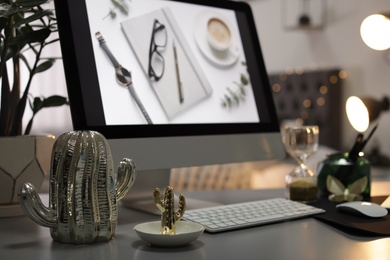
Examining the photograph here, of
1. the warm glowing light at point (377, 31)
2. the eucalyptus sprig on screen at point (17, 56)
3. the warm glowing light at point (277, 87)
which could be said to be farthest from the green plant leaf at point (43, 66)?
the warm glowing light at point (277, 87)

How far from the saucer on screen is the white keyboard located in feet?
1.07

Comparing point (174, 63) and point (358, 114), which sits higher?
point (174, 63)

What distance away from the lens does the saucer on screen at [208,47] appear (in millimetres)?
1062

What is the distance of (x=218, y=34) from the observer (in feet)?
3.66

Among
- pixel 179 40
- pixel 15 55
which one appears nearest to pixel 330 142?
pixel 179 40

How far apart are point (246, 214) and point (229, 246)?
17 centimetres

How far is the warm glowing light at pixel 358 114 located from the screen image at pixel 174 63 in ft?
0.72

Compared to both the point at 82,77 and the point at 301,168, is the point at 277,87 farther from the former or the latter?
the point at 82,77

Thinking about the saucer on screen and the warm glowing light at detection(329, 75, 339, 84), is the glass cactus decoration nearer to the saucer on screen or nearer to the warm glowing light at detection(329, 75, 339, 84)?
the saucer on screen

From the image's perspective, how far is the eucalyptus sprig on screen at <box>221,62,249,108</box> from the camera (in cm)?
107

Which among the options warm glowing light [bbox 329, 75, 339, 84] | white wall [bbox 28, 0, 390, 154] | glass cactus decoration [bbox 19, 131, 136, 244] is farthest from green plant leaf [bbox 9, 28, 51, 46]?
warm glowing light [bbox 329, 75, 339, 84]

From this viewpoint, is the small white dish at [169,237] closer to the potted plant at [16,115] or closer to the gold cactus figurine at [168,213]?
the gold cactus figurine at [168,213]

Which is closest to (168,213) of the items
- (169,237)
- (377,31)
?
(169,237)

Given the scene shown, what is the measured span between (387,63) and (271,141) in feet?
6.57
